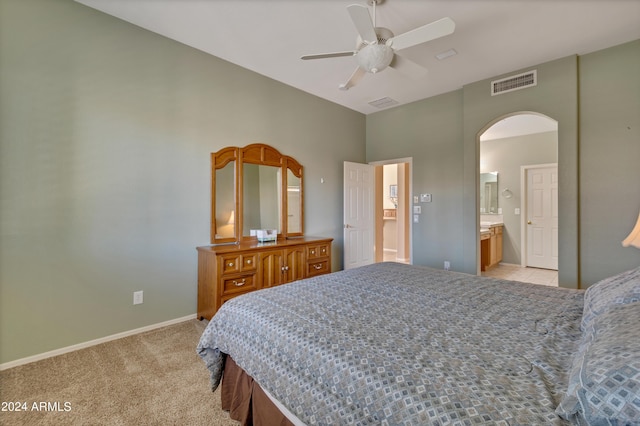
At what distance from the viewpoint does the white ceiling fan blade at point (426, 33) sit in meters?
2.01

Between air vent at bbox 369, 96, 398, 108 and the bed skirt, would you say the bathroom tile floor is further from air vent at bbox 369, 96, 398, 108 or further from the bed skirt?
the bed skirt

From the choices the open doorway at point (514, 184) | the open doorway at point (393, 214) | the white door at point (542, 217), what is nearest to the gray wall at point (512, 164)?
the open doorway at point (514, 184)

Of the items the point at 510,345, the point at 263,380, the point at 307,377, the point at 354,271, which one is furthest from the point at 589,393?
the point at 354,271

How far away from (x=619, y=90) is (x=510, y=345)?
12.0ft

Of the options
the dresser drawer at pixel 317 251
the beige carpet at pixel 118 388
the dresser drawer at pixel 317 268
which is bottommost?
the beige carpet at pixel 118 388

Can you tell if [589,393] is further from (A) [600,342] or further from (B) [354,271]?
(B) [354,271]

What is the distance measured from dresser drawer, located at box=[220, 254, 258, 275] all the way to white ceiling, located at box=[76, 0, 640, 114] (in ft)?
7.56

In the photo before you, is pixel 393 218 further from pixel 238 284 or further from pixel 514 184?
pixel 238 284

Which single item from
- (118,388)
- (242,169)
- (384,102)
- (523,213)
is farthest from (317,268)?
(523,213)

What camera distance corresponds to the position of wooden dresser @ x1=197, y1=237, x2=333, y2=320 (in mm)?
2922

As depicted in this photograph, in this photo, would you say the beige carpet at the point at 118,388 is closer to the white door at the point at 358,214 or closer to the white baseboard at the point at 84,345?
the white baseboard at the point at 84,345

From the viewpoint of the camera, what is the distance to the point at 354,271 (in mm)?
2391

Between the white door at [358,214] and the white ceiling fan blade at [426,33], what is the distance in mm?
2690

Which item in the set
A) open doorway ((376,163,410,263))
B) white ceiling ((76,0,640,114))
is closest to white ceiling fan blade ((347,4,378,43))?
white ceiling ((76,0,640,114))
